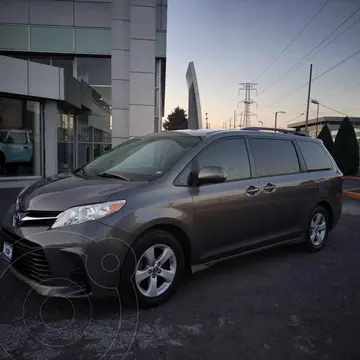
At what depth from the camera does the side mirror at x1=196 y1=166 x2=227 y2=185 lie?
12.3ft

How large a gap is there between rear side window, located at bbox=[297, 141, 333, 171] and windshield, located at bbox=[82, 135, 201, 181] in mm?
2092

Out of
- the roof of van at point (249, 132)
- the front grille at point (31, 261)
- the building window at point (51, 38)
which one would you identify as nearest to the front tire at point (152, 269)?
the front grille at point (31, 261)

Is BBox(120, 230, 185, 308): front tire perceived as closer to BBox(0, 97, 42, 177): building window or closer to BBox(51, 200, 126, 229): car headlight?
BBox(51, 200, 126, 229): car headlight

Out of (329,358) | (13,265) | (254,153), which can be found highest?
(254,153)

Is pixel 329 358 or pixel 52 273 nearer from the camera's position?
pixel 329 358

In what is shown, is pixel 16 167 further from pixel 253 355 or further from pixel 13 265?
pixel 253 355

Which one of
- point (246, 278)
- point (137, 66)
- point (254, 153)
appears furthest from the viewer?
point (137, 66)

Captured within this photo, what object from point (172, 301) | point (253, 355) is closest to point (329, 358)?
point (253, 355)

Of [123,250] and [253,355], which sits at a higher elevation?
[123,250]

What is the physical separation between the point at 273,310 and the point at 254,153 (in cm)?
193

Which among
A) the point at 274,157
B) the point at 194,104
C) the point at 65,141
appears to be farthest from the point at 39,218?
the point at 194,104

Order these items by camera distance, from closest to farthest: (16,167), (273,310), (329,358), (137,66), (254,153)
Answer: (329,358)
(273,310)
(254,153)
(16,167)
(137,66)

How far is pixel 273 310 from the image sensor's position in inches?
137

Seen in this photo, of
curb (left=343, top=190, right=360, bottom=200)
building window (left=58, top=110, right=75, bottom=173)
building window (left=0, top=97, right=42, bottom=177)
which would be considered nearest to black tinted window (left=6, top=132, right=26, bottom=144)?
building window (left=0, top=97, right=42, bottom=177)
